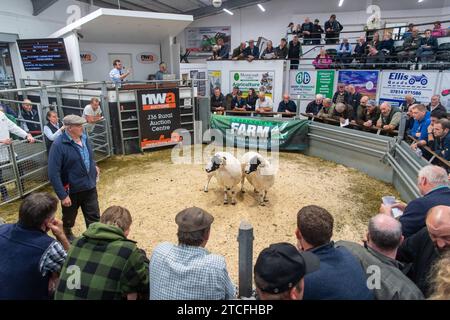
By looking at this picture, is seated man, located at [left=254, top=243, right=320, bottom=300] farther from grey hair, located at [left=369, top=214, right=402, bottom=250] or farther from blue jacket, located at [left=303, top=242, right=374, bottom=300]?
grey hair, located at [left=369, top=214, right=402, bottom=250]

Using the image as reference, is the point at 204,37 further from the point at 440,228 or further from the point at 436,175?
the point at 440,228

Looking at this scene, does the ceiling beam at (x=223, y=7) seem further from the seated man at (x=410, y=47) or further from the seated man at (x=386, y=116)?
the seated man at (x=386, y=116)

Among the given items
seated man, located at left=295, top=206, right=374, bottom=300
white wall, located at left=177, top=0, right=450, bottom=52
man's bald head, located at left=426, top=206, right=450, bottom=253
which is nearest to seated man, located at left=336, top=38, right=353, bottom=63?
white wall, located at left=177, top=0, right=450, bottom=52

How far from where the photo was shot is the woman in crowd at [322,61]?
38.1 ft

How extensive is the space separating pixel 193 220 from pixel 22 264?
3.73 feet

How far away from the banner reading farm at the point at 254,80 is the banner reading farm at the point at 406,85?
396 centimetres

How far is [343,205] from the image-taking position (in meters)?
5.65

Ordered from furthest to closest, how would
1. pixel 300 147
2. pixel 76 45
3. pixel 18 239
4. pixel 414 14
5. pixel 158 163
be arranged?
pixel 414 14
pixel 76 45
pixel 300 147
pixel 158 163
pixel 18 239

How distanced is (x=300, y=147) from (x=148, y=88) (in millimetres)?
4630

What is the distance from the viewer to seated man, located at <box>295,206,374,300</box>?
171 centimetres

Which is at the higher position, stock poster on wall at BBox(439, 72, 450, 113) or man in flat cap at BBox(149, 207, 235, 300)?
stock poster on wall at BBox(439, 72, 450, 113)
